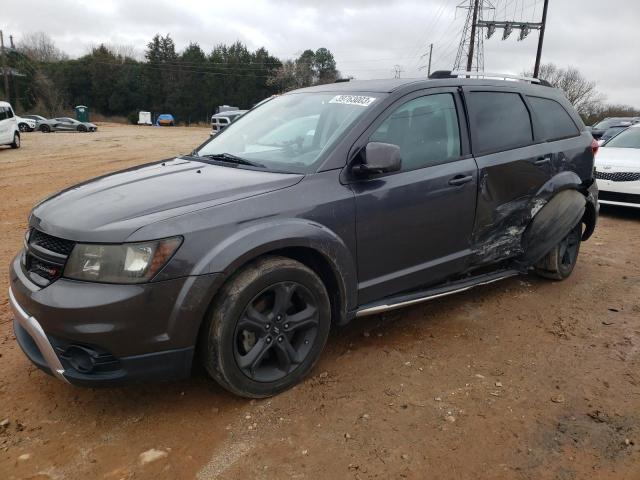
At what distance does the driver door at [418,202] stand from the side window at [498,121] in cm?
16

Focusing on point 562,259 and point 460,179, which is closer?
point 460,179

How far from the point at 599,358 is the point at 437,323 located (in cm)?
111

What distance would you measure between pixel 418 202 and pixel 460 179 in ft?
1.50

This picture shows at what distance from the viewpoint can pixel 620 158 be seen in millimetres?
8086

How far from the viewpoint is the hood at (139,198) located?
2393 mm

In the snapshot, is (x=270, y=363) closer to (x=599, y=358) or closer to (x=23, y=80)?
(x=599, y=358)

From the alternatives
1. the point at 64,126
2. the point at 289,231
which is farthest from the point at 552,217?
the point at 64,126

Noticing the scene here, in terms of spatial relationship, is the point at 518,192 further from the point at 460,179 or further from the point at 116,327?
the point at 116,327

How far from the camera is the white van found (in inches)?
729

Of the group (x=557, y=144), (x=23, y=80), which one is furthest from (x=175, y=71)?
(x=557, y=144)

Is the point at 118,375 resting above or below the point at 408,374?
above

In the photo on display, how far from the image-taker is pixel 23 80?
59188 millimetres

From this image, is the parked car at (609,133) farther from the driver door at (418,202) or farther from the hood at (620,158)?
the driver door at (418,202)

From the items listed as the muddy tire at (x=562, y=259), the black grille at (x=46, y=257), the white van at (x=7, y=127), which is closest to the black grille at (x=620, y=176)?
the muddy tire at (x=562, y=259)
